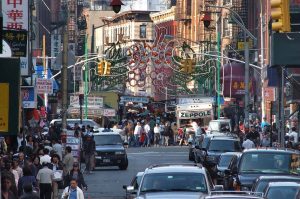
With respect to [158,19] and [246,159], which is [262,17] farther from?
[158,19]

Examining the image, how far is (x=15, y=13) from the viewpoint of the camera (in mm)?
41938

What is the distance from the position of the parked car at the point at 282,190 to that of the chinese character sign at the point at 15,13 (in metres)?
17.4

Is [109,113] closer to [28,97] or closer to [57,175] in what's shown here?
[28,97]

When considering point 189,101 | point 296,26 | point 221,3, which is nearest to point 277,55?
point 296,26

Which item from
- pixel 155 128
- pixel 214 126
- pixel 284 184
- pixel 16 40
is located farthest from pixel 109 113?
pixel 284 184

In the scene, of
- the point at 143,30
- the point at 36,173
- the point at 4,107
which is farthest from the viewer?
the point at 143,30

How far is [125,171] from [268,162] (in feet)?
72.1

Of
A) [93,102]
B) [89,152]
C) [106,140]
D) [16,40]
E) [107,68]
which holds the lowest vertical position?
[89,152]

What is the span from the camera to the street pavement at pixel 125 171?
41.9m

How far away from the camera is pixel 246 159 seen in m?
32.8

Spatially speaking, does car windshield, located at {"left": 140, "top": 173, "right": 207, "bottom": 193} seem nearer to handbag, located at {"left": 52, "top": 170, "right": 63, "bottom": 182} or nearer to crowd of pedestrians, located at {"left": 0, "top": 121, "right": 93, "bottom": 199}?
crowd of pedestrians, located at {"left": 0, "top": 121, "right": 93, "bottom": 199}

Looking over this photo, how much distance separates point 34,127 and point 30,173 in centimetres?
2179

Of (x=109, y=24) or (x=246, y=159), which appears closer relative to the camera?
(x=246, y=159)

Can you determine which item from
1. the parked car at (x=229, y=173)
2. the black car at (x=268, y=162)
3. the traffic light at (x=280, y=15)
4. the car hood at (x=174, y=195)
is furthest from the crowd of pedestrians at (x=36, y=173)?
the traffic light at (x=280, y=15)
